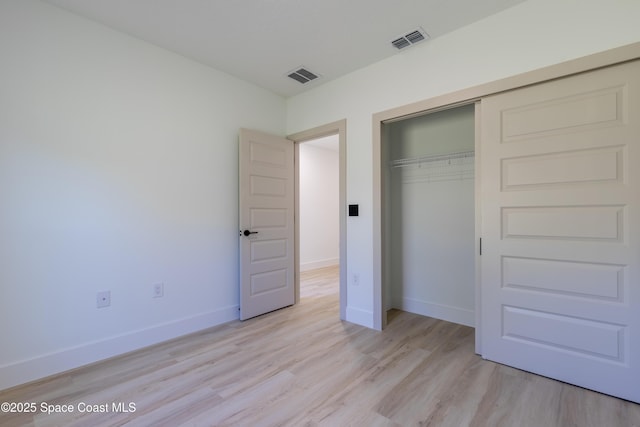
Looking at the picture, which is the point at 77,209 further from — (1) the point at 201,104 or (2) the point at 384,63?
(2) the point at 384,63

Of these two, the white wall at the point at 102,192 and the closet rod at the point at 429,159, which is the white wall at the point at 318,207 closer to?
the closet rod at the point at 429,159

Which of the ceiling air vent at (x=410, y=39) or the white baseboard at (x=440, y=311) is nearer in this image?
the ceiling air vent at (x=410, y=39)

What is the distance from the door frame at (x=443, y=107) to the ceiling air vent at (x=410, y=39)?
0.53m

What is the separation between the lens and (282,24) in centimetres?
239

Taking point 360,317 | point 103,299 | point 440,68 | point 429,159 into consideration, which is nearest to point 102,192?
point 103,299

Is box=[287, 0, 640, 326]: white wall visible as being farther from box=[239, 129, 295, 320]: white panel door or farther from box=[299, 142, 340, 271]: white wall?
box=[299, 142, 340, 271]: white wall

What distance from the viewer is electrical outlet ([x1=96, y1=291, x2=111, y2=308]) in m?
2.35

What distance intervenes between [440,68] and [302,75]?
1.46m

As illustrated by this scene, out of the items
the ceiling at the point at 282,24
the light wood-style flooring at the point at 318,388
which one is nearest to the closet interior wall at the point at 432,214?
the light wood-style flooring at the point at 318,388

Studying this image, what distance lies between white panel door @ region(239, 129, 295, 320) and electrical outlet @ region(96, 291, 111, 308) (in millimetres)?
1201

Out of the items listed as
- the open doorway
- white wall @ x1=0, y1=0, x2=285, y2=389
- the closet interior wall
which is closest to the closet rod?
the closet interior wall

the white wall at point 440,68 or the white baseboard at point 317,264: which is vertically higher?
the white wall at point 440,68

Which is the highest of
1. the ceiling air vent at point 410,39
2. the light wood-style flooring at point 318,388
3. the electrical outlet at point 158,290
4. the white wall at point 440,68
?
the ceiling air vent at point 410,39

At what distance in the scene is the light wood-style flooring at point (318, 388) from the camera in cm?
166
